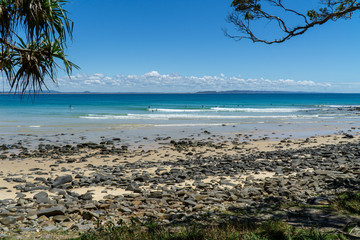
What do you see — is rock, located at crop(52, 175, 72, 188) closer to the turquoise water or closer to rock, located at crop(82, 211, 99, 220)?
the turquoise water

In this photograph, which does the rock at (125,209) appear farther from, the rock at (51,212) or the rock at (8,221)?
the rock at (8,221)

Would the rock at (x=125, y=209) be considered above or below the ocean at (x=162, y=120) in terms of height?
above

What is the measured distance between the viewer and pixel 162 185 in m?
8.59

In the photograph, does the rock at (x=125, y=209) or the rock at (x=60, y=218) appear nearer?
the rock at (x=60, y=218)

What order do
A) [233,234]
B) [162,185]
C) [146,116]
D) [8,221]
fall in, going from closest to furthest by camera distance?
[233,234], [8,221], [162,185], [146,116]

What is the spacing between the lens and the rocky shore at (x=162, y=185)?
559 centimetres

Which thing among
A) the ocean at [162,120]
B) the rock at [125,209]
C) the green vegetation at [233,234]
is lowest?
the ocean at [162,120]

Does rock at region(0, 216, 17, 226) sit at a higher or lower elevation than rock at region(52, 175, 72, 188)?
higher

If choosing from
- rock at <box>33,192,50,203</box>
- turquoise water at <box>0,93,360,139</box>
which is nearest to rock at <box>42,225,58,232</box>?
rock at <box>33,192,50,203</box>

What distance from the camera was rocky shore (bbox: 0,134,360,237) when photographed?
220 inches

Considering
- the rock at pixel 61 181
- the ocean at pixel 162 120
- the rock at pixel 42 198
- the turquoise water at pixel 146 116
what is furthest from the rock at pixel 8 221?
the rock at pixel 61 181

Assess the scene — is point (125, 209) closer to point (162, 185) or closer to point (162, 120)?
point (162, 185)

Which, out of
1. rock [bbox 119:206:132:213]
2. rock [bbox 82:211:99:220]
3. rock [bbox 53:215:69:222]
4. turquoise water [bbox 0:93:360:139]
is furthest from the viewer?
turquoise water [bbox 0:93:360:139]

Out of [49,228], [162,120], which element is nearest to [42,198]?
[49,228]
